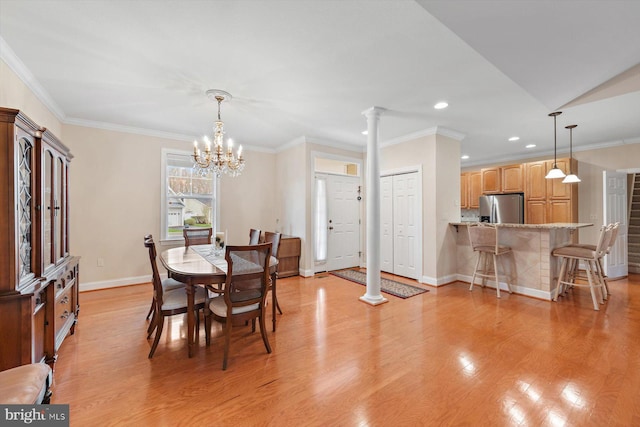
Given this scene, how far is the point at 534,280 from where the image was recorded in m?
3.78

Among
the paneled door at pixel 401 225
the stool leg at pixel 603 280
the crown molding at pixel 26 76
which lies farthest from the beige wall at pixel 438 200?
the crown molding at pixel 26 76

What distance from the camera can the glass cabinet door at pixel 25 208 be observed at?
5.71 ft

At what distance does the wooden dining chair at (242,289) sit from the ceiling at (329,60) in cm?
168

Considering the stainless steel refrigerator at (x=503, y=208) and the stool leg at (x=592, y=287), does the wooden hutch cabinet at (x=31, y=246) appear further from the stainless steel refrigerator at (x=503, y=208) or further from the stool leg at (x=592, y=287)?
the stainless steel refrigerator at (x=503, y=208)

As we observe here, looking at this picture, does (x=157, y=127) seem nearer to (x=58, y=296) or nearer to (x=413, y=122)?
(x=58, y=296)

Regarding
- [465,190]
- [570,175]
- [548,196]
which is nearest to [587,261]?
[570,175]

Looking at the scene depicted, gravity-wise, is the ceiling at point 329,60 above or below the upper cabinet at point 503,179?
above

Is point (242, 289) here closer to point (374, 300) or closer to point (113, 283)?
point (374, 300)

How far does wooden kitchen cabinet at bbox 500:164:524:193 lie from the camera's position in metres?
5.70

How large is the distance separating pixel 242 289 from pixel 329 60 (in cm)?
214

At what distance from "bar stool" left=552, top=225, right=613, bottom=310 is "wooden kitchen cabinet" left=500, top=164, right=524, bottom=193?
2.17 metres

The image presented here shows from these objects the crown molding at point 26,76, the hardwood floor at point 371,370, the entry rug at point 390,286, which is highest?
the crown molding at point 26,76

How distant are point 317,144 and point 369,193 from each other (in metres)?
1.83

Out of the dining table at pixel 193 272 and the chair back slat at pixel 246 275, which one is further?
the dining table at pixel 193 272
